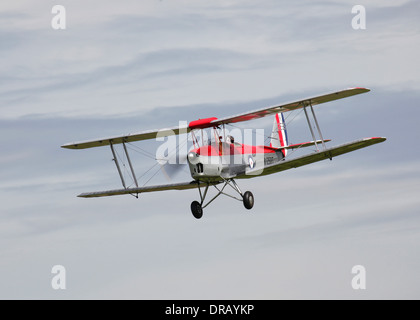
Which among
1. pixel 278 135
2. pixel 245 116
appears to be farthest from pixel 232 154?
pixel 278 135

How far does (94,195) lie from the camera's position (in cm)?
3700

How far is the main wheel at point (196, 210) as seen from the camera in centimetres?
3366

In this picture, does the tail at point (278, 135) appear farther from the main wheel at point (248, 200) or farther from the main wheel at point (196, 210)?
the main wheel at point (196, 210)

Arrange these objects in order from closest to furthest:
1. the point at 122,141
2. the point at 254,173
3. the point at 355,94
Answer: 1. the point at 355,94
2. the point at 254,173
3. the point at 122,141

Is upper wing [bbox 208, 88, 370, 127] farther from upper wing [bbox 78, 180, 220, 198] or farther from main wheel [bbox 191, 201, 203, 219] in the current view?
main wheel [bbox 191, 201, 203, 219]

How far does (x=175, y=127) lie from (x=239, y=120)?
104 inches

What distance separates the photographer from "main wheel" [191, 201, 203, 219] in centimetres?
3366

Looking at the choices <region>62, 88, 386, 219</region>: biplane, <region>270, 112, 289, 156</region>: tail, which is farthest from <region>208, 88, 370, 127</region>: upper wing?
<region>270, 112, 289, 156</region>: tail

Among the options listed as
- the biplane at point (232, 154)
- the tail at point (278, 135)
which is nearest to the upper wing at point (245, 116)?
the biplane at point (232, 154)

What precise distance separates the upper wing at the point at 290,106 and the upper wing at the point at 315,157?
194 cm

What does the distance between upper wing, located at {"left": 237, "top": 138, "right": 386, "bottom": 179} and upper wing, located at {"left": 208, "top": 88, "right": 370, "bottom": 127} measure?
6.36 feet

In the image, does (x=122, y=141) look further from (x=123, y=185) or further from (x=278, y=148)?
(x=278, y=148)

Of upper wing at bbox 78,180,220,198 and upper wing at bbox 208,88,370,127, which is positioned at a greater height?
upper wing at bbox 208,88,370,127

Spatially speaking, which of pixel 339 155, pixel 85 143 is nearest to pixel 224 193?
pixel 339 155
